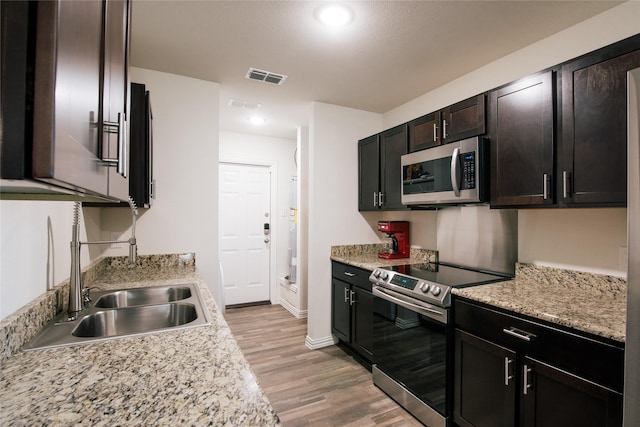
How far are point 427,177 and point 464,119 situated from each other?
49 centimetres

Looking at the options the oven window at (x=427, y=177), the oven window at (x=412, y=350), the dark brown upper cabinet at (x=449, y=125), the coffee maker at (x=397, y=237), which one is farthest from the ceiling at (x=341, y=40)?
the oven window at (x=412, y=350)

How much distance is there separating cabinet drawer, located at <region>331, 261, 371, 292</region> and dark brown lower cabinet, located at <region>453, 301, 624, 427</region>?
3.06 ft

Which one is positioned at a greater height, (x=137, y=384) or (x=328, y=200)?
(x=328, y=200)

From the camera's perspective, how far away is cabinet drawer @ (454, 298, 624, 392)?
117 centimetres

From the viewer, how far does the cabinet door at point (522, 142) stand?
5.55ft

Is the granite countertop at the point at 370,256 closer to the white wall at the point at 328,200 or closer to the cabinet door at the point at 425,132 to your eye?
the white wall at the point at 328,200

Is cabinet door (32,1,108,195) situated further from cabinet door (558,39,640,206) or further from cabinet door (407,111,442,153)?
cabinet door (407,111,442,153)

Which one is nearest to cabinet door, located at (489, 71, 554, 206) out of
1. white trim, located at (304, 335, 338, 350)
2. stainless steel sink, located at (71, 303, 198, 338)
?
stainless steel sink, located at (71, 303, 198, 338)

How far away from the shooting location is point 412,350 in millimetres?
2123

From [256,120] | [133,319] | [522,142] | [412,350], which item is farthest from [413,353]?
[256,120]

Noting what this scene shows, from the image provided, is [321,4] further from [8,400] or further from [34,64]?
[8,400]

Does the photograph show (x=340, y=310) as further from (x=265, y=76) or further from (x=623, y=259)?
(x=265, y=76)

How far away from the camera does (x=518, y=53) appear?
7.24ft

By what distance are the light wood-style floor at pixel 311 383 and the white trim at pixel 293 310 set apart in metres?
0.30
